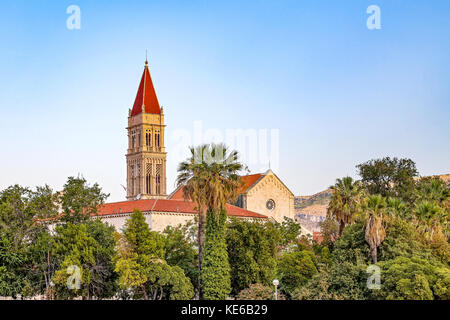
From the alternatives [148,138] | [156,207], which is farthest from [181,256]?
[148,138]

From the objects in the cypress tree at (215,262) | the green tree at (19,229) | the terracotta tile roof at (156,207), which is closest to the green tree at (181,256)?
the cypress tree at (215,262)

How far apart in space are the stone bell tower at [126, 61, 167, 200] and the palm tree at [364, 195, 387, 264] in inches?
3094

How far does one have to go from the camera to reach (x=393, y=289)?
112 feet

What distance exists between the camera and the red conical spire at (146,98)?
4532 inches

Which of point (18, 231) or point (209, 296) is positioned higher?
point (18, 231)

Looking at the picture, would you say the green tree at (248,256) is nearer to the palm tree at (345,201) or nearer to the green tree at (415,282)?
the palm tree at (345,201)

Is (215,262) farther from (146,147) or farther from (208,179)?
(146,147)

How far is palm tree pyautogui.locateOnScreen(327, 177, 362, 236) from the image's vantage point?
49.0m

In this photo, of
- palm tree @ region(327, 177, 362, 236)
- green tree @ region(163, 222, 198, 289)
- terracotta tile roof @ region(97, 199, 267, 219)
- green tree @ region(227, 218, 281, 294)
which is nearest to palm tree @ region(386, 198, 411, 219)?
palm tree @ region(327, 177, 362, 236)

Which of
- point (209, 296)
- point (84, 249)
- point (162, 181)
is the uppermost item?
point (162, 181)

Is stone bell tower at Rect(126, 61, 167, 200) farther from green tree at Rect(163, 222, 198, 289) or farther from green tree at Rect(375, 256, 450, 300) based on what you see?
green tree at Rect(375, 256, 450, 300)
